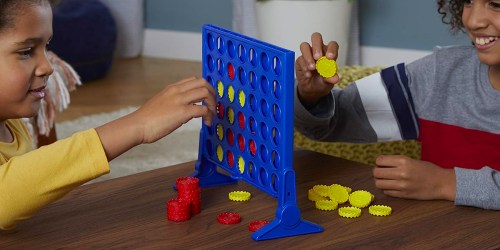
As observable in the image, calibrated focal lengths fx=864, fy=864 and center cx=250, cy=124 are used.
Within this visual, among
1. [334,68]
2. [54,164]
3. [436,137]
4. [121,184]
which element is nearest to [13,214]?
[54,164]

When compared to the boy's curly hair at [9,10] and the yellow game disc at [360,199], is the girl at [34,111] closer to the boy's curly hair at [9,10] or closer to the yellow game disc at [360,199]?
the boy's curly hair at [9,10]

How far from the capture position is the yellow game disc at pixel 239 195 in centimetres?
122

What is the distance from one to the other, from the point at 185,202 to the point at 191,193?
2 centimetres

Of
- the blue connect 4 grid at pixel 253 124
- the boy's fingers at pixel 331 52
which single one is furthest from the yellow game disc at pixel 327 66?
the blue connect 4 grid at pixel 253 124

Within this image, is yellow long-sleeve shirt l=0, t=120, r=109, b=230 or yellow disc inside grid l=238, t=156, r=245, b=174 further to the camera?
yellow disc inside grid l=238, t=156, r=245, b=174

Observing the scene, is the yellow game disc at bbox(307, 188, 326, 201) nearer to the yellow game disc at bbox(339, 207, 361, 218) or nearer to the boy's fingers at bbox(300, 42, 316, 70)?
the yellow game disc at bbox(339, 207, 361, 218)

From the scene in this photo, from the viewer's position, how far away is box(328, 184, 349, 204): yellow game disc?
1202 millimetres

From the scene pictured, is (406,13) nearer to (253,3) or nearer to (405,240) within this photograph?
(253,3)

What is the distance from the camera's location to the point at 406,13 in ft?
12.0

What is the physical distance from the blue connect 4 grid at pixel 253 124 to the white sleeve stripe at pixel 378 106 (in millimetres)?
367

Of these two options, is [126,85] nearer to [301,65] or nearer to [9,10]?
[301,65]

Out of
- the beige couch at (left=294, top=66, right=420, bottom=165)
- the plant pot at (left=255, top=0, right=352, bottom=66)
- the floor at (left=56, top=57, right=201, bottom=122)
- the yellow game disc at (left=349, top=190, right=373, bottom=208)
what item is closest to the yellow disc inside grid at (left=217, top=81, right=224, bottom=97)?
the yellow game disc at (left=349, top=190, right=373, bottom=208)

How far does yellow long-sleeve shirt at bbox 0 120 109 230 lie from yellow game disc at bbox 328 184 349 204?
33 cm

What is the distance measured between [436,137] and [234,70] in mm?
513
